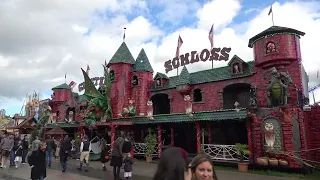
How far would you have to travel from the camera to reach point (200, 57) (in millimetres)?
22641

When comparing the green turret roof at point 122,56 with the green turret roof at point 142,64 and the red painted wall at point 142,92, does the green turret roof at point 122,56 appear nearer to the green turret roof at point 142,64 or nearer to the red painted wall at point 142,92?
the green turret roof at point 142,64

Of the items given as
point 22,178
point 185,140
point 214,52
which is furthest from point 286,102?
point 22,178

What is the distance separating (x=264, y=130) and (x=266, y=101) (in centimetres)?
309

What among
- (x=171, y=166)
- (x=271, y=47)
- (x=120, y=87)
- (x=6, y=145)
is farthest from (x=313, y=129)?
(x=6, y=145)

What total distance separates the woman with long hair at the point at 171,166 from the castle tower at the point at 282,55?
14.7 meters

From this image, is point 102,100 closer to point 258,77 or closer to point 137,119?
point 137,119

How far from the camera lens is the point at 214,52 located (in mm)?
21828

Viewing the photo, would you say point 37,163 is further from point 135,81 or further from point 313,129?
point 135,81

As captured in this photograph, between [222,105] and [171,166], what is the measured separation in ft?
58.3


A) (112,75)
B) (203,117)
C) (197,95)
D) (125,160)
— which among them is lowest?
(125,160)

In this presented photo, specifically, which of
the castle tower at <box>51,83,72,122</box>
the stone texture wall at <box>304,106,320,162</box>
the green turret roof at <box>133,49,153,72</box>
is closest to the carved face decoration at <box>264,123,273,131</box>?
the stone texture wall at <box>304,106,320,162</box>

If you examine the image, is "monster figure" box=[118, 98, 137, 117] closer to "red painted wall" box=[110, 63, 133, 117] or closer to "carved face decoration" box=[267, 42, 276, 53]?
"red painted wall" box=[110, 63, 133, 117]

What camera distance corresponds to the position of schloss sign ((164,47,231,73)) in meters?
21.3

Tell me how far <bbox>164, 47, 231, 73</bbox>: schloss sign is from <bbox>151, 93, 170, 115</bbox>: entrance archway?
282 centimetres
